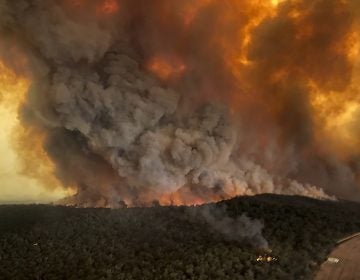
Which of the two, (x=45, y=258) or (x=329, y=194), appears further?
(x=329, y=194)

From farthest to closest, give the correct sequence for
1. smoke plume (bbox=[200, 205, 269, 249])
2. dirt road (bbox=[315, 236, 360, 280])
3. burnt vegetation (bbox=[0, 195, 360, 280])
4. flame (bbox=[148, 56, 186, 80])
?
flame (bbox=[148, 56, 186, 80])
smoke plume (bbox=[200, 205, 269, 249])
dirt road (bbox=[315, 236, 360, 280])
burnt vegetation (bbox=[0, 195, 360, 280])

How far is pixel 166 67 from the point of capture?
6962cm

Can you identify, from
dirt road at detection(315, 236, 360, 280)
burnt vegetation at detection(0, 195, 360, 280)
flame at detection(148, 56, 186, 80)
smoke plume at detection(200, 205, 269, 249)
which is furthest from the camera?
flame at detection(148, 56, 186, 80)

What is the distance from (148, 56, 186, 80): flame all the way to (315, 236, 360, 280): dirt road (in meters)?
29.5

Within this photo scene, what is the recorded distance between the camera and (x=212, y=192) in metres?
67.5

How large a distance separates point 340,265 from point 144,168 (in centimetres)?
2408

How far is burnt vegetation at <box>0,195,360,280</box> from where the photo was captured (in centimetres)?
4406

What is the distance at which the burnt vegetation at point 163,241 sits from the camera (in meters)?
44.1

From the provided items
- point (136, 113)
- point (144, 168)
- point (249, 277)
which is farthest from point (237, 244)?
point (136, 113)

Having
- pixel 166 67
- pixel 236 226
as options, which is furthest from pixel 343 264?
pixel 166 67

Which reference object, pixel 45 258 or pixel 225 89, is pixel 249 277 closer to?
pixel 45 258

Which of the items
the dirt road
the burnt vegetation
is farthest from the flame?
the dirt road

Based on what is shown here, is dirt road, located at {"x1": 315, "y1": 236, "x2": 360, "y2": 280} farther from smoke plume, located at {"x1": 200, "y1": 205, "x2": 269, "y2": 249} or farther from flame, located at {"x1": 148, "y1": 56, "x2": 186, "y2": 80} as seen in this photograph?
flame, located at {"x1": 148, "y1": 56, "x2": 186, "y2": 80}

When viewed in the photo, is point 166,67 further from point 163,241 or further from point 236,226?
point 163,241
